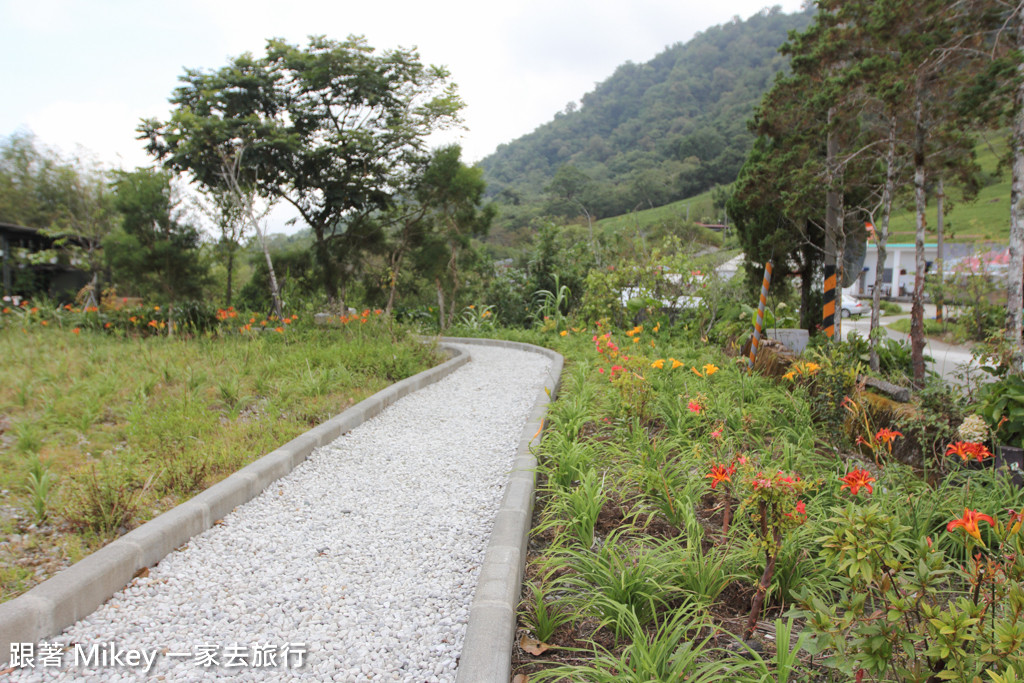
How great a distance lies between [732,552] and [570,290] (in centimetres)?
961

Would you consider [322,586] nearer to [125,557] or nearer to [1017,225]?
[125,557]

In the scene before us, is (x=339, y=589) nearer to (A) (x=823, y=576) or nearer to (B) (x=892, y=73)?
(A) (x=823, y=576)

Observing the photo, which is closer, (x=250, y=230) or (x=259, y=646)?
(x=259, y=646)

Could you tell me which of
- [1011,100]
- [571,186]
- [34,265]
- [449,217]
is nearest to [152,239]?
[449,217]

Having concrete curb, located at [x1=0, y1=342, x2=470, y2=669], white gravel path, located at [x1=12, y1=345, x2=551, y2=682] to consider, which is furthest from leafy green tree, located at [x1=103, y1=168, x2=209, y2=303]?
white gravel path, located at [x1=12, y1=345, x2=551, y2=682]

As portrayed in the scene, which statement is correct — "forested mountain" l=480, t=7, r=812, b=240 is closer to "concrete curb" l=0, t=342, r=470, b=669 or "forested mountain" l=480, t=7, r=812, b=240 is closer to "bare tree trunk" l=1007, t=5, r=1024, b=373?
"bare tree trunk" l=1007, t=5, r=1024, b=373

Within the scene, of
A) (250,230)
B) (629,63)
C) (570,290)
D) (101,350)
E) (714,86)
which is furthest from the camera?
(629,63)

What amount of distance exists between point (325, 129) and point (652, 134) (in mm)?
31559

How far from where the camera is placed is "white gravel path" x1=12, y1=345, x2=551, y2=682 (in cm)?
172

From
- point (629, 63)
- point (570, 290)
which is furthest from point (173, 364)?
point (629, 63)

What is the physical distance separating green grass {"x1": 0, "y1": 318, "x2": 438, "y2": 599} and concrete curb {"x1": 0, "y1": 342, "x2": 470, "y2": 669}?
6.9 inches

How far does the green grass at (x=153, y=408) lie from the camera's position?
262cm

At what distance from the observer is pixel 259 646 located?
1799 millimetres

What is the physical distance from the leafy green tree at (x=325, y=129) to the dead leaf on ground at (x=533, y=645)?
11484 mm
